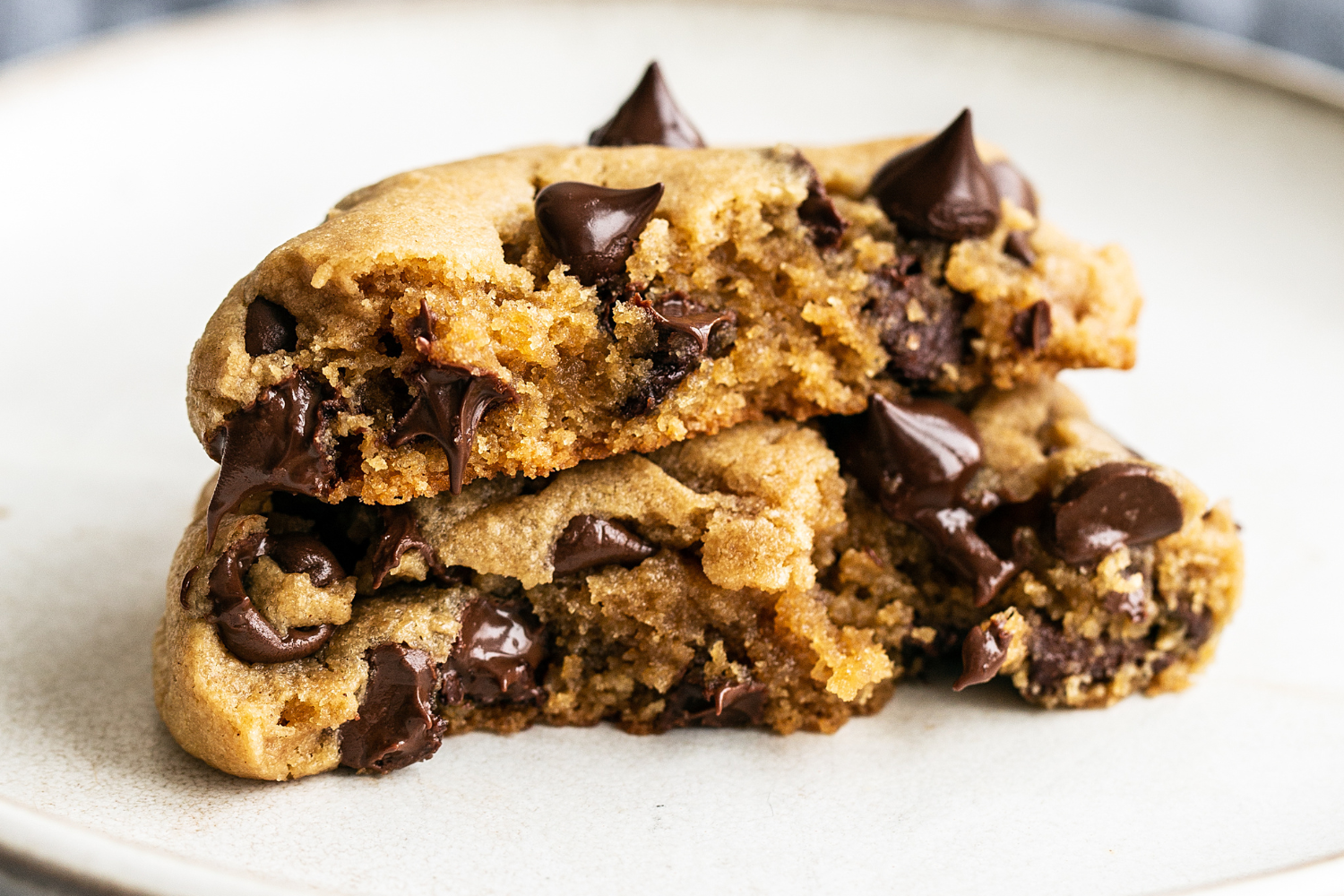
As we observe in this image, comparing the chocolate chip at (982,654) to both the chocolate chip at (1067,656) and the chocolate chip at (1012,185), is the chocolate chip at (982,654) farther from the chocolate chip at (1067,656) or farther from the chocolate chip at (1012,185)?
the chocolate chip at (1012,185)

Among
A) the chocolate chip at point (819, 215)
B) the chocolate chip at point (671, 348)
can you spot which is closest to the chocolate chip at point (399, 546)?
the chocolate chip at point (671, 348)

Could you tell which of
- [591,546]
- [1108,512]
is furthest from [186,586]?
[1108,512]

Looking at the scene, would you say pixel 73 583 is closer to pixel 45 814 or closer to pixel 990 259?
pixel 45 814

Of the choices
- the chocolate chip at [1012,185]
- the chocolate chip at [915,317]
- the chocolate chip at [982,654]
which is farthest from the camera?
the chocolate chip at [1012,185]

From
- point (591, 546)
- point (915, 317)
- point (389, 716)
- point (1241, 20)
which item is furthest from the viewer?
point (1241, 20)

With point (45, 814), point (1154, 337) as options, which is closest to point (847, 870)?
point (45, 814)

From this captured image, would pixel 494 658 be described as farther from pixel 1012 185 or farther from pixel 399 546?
pixel 1012 185

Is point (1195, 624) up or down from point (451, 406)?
down
